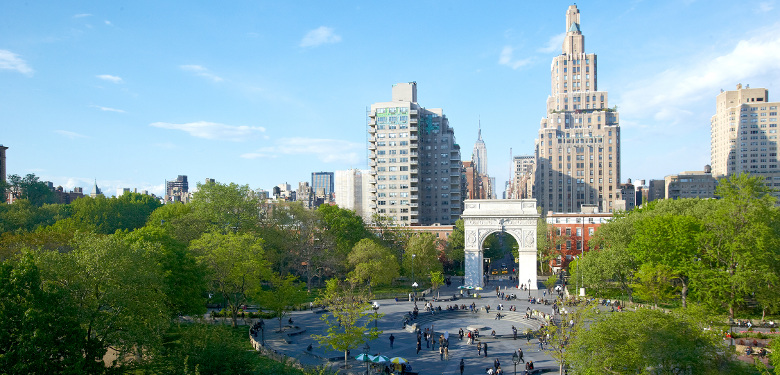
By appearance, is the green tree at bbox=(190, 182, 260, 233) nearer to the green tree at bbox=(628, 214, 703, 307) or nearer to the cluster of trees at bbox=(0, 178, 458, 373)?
the cluster of trees at bbox=(0, 178, 458, 373)

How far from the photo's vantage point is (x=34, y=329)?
62.4 feet

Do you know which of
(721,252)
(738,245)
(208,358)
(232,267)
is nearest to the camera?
(208,358)

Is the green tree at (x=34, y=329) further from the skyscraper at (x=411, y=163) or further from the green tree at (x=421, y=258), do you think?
the skyscraper at (x=411, y=163)

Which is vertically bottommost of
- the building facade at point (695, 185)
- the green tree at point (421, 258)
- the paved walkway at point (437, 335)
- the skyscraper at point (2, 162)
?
the paved walkway at point (437, 335)

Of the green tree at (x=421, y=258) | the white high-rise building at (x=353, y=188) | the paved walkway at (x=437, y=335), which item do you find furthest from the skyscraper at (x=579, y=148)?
the paved walkway at (x=437, y=335)

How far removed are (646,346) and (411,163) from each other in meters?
80.8

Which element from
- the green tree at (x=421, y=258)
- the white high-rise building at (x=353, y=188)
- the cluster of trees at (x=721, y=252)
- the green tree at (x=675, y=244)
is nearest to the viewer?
the cluster of trees at (x=721, y=252)

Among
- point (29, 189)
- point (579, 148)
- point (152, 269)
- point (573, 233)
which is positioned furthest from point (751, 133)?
point (29, 189)

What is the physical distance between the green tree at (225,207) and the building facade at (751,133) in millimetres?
135020

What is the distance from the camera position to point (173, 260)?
35062 mm

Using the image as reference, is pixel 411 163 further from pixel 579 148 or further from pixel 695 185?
pixel 695 185

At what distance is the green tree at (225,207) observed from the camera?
59.3 meters

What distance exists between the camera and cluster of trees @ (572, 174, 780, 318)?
39406mm

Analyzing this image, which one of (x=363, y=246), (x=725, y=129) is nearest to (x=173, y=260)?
(x=363, y=246)
